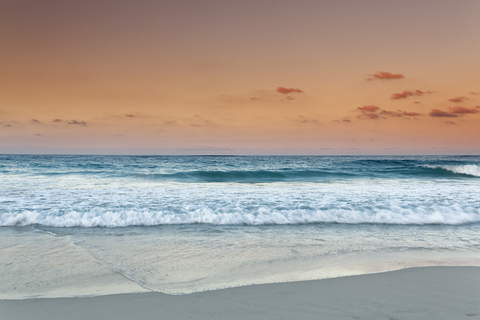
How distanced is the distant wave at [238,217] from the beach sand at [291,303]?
356 cm

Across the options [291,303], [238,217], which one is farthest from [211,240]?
[291,303]

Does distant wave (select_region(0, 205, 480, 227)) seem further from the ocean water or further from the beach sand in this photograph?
the beach sand

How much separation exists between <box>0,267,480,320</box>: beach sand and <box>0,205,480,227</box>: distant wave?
11.7 feet

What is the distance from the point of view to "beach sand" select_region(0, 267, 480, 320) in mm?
3033

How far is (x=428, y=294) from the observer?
348 centimetres

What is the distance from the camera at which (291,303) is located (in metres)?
3.27

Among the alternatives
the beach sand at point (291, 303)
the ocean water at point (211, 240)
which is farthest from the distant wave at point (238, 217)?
the beach sand at point (291, 303)

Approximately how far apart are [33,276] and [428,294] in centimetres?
499

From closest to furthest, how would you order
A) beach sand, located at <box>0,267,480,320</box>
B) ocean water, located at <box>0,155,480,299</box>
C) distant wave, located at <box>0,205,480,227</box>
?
beach sand, located at <box>0,267,480,320</box> < ocean water, located at <box>0,155,480,299</box> < distant wave, located at <box>0,205,480,227</box>

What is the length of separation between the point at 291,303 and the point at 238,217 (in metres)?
4.22

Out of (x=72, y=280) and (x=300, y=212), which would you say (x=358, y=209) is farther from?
(x=72, y=280)

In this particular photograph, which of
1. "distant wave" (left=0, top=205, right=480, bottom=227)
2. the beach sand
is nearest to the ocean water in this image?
"distant wave" (left=0, top=205, right=480, bottom=227)

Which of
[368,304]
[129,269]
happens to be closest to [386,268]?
[368,304]

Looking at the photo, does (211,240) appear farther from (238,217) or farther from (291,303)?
(291,303)
